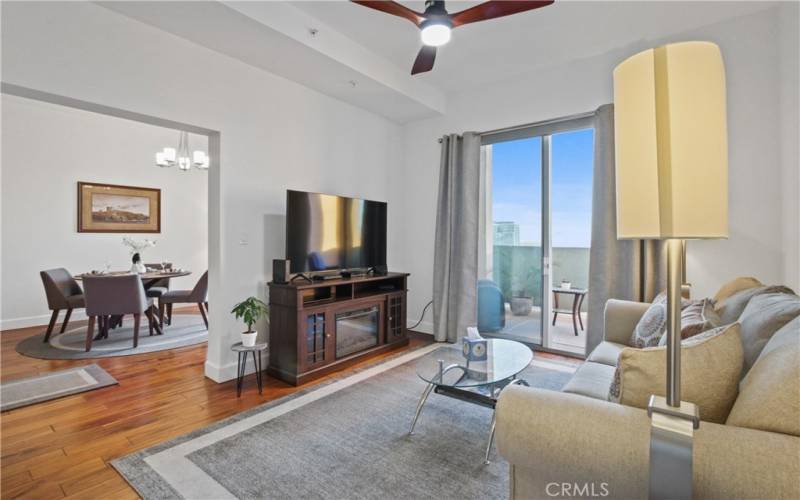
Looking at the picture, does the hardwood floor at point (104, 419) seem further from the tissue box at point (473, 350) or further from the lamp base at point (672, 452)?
the lamp base at point (672, 452)

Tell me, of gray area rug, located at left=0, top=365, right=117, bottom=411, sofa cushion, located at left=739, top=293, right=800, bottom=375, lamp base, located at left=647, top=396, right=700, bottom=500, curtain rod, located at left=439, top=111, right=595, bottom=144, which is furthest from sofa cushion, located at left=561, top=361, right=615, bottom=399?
gray area rug, located at left=0, top=365, right=117, bottom=411

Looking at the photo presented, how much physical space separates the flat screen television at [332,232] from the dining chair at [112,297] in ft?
6.48

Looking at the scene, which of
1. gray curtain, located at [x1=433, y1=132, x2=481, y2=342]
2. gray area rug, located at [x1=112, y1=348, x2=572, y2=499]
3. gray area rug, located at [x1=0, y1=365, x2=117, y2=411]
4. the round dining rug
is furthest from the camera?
gray curtain, located at [x1=433, y1=132, x2=481, y2=342]

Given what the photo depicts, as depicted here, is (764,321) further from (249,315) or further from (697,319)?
(249,315)

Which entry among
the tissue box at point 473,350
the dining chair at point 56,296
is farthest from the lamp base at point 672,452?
the dining chair at point 56,296

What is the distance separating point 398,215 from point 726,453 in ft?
13.9

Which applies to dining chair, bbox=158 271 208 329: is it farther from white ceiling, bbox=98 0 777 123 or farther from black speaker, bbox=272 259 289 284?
white ceiling, bbox=98 0 777 123

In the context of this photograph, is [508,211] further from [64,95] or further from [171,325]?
[171,325]

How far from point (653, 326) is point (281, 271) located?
272cm

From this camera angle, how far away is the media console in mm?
3109

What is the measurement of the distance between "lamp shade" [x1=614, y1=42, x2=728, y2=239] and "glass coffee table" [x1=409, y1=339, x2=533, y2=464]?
139 cm

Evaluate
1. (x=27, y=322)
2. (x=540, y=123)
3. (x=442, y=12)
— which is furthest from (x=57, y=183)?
(x=540, y=123)

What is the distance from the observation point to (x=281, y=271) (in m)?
3.24

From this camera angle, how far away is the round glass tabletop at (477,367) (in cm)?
214
